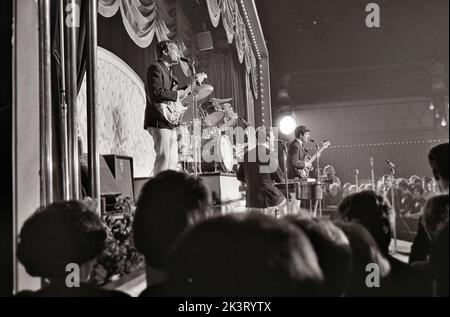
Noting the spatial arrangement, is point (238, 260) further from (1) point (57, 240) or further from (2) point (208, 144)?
(2) point (208, 144)

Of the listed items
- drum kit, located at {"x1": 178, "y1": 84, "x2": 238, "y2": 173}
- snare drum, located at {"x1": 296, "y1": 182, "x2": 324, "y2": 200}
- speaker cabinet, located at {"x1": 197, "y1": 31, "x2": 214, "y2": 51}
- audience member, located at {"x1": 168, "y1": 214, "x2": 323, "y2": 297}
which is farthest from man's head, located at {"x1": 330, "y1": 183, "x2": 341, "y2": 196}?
speaker cabinet, located at {"x1": 197, "y1": 31, "x2": 214, "y2": 51}

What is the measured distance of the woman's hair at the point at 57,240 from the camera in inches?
46.7

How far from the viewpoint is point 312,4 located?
9.56 ft

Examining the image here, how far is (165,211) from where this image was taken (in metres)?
1.15

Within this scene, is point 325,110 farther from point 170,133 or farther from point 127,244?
point 127,244

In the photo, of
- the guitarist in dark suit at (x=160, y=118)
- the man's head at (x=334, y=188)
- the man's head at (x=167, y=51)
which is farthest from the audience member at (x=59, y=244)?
the man's head at (x=167, y=51)

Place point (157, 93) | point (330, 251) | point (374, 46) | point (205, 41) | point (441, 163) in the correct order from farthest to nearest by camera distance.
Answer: point (205, 41) → point (157, 93) → point (374, 46) → point (441, 163) → point (330, 251)

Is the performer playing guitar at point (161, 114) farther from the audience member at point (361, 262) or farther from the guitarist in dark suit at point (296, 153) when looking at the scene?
the audience member at point (361, 262)

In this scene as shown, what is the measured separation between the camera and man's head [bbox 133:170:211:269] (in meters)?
1.14

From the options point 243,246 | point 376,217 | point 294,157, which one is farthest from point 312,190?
point 243,246

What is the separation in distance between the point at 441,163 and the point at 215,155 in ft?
9.82

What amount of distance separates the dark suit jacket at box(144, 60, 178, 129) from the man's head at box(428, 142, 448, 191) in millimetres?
2218

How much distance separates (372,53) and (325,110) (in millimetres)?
854
